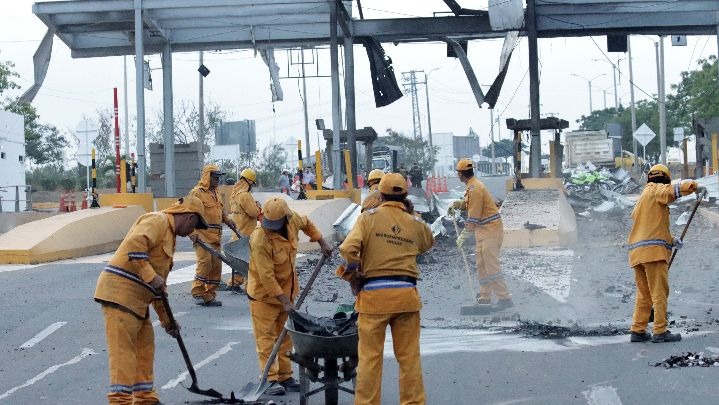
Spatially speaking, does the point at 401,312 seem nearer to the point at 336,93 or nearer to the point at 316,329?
the point at 316,329

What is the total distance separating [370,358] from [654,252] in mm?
4298

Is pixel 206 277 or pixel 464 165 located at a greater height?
pixel 464 165

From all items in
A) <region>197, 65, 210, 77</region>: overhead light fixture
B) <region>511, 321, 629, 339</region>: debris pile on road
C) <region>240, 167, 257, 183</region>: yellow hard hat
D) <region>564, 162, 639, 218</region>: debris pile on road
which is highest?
<region>197, 65, 210, 77</region>: overhead light fixture

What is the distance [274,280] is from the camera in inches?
Result: 316

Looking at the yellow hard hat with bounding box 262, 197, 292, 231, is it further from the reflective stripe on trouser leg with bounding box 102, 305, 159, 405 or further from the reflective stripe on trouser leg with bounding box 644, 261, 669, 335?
the reflective stripe on trouser leg with bounding box 644, 261, 669, 335

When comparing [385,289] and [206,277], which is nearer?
[385,289]

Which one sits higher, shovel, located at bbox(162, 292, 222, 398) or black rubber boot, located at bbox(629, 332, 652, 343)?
shovel, located at bbox(162, 292, 222, 398)

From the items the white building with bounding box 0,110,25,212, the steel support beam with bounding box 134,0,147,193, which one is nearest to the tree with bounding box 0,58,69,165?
the white building with bounding box 0,110,25,212

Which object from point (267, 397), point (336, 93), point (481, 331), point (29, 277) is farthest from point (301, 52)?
point (267, 397)

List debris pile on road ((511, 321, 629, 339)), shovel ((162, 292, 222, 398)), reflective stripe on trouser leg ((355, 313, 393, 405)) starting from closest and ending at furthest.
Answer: reflective stripe on trouser leg ((355, 313, 393, 405))
shovel ((162, 292, 222, 398))
debris pile on road ((511, 321, 629, 339))

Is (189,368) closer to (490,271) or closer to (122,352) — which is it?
(122,352)

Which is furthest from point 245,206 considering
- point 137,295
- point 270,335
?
point 137,295

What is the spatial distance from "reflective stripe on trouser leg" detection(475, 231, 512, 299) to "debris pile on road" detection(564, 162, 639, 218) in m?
12.3

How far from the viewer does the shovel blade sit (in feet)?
25.6
